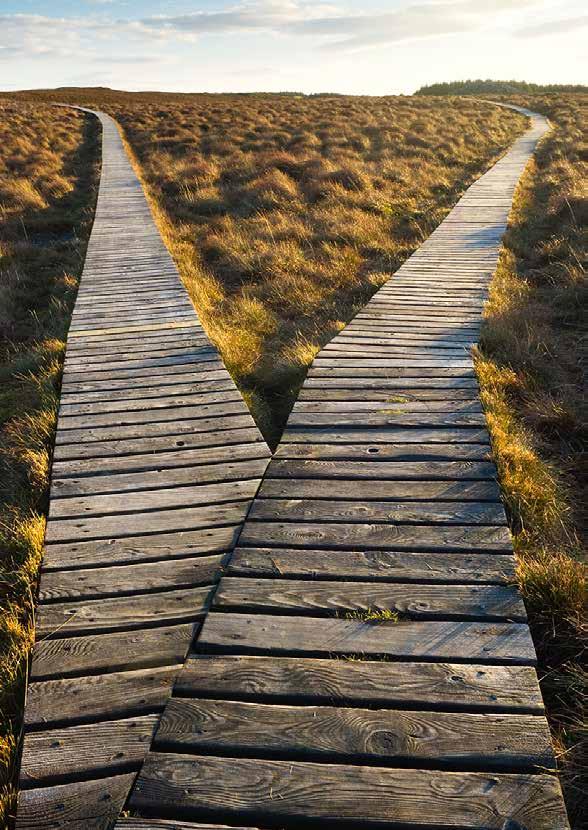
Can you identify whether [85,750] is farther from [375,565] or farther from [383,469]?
[383,469]

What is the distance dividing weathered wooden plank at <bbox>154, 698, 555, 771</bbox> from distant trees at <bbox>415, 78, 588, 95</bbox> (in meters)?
56.5

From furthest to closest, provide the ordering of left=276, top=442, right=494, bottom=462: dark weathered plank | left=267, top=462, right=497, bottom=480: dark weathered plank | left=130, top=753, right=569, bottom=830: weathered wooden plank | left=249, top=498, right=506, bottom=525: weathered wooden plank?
left=276, top=442, right=494, bottom=462: dark weathered plank < left=267, top=462, right=497, bottom=480: dark weathered plank < left=249, top=498, right=506, bottom=525: weathered wooden plank < left=130, top=753, right=569, bottom=830: weathered wooden plank

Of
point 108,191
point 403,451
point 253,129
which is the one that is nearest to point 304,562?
point 403,451

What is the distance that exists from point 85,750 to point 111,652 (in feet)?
1.35

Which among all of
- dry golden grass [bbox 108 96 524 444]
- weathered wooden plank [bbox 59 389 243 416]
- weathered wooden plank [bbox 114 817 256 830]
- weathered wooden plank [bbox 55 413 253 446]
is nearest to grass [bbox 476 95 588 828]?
weathered wooden plank [bbox 114 817 256 830]

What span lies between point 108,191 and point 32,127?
15471mm

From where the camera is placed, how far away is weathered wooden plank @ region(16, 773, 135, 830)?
185 centimetres

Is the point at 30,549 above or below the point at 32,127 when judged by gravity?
below

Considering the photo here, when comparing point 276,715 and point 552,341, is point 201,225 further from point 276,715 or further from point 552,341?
point 276,715

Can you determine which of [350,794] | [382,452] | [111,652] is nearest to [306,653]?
[350,794]

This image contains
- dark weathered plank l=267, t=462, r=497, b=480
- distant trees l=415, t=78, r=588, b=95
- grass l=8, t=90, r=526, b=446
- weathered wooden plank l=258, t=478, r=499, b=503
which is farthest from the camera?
distant trees l=415, t=78, r=588, b=95

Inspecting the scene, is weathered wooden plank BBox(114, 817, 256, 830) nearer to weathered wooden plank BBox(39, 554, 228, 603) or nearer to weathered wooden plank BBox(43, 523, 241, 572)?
weathered wooden plank BBox(39, 554, 228, 603)

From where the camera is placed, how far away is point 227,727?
2.08 m

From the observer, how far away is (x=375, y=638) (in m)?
2.39
